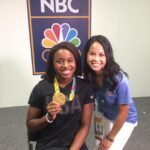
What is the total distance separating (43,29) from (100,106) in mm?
1844

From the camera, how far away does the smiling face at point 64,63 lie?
1.34 metres

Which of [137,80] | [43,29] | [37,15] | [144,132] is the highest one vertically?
[37,15]

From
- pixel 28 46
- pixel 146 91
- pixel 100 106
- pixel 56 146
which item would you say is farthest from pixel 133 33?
pixel 56 146

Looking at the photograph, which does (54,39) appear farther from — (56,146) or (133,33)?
(56,146)

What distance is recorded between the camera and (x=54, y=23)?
3.12 m

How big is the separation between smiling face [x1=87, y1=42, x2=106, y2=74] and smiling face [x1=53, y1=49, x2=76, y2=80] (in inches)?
5.0

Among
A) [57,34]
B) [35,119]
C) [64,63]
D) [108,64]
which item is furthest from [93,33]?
[35,119]

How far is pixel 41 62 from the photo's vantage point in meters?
3.25

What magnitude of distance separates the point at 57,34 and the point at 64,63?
75.1 inches

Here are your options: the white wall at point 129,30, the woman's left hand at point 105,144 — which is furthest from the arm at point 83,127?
the white wall at point 129,30

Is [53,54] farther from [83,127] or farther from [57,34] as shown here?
[57,34]

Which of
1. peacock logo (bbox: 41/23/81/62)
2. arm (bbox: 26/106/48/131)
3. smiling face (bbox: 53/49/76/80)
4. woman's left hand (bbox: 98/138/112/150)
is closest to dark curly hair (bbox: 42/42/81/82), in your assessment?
smiling face (bbox: 53/49/76/80)

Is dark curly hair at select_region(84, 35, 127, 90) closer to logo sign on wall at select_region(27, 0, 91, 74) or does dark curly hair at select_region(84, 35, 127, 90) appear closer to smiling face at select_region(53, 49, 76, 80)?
smiling face at select_region(53, 49, 76, 80)

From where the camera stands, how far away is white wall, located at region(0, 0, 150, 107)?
3072mm
